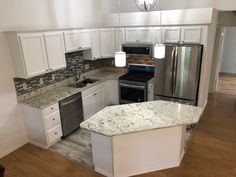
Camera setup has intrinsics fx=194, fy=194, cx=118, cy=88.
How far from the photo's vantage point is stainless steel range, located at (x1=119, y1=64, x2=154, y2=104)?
5.05 meters

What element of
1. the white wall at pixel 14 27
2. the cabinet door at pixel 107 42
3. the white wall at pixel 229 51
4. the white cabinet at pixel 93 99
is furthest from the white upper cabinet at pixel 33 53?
the white wall at pixel 229 51

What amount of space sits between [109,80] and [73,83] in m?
1.01

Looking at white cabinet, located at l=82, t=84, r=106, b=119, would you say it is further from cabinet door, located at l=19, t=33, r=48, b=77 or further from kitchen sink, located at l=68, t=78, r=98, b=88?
cabinet door, located at l=19, t=33, r=48, b=77

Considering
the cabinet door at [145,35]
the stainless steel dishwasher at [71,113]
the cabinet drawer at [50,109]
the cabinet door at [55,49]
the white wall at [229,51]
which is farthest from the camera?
the white wall at [229,51]

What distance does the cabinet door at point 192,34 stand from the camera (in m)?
4.20

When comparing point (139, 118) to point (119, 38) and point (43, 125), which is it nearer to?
point (43, 125)

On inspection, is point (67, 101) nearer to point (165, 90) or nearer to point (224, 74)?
point (165, 90)

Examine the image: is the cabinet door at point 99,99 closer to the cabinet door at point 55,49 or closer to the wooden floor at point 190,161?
the cabinet door at point 55,49

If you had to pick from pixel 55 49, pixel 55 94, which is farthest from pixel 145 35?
pixel 55 94

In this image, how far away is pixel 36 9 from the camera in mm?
3900

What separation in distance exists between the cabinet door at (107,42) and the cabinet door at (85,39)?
407mm

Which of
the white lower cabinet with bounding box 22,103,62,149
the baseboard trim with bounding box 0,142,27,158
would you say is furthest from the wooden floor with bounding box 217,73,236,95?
the baseboard trim with bounding box 0,142,27,158

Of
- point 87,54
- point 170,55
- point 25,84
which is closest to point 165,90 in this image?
point 170,55

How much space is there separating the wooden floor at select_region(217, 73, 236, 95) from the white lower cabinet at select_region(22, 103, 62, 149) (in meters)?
5.71
